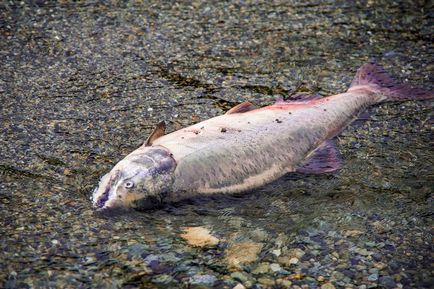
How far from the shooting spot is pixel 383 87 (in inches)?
243

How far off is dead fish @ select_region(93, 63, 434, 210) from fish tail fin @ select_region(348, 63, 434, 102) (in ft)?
1.80

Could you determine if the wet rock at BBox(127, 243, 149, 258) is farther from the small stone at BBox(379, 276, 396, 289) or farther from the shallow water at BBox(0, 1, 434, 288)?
the small stone at BBox(379, 276, 396, 289)

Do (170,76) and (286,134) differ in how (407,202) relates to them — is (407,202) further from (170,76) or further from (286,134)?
(170,76)

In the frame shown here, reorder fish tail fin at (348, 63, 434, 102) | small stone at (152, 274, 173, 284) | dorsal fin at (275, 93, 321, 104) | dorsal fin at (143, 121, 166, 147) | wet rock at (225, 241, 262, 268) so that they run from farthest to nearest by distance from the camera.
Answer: fish tail fin at (348, 63, 434, 102)
dorsal fin at (275, 93, 321, 104)
dorsal fin at (143, 121, 166, 147)
wet rock at (225, 241, 262, 268)
small stone at (152, 274, 173, 284)

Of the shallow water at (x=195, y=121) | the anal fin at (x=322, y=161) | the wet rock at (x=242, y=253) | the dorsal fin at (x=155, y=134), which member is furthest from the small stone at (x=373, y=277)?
the dorsal fin at (x=155, y=134)

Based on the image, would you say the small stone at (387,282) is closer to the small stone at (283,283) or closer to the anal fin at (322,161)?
the small stone at (283,283)

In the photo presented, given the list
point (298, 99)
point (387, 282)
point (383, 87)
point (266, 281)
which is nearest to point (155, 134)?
point (266, 281)

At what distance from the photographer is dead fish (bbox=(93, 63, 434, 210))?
14.5ft

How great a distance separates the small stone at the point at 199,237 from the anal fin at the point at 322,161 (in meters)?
0.99

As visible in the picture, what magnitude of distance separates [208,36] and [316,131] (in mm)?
2604

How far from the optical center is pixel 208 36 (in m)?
7.28

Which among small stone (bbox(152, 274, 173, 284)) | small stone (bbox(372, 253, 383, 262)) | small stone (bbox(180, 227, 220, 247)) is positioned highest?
small stone (bbox(180, 227, 220, 247))

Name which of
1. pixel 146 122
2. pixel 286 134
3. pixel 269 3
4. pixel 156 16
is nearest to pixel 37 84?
pixel 146 122

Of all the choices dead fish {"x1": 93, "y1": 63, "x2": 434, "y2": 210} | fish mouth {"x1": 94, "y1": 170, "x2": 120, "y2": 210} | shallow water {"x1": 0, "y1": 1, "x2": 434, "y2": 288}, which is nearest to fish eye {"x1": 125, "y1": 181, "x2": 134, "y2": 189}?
dead fish {"x1": 93, "y1": 63, "x2": 434, "y2": 210}
